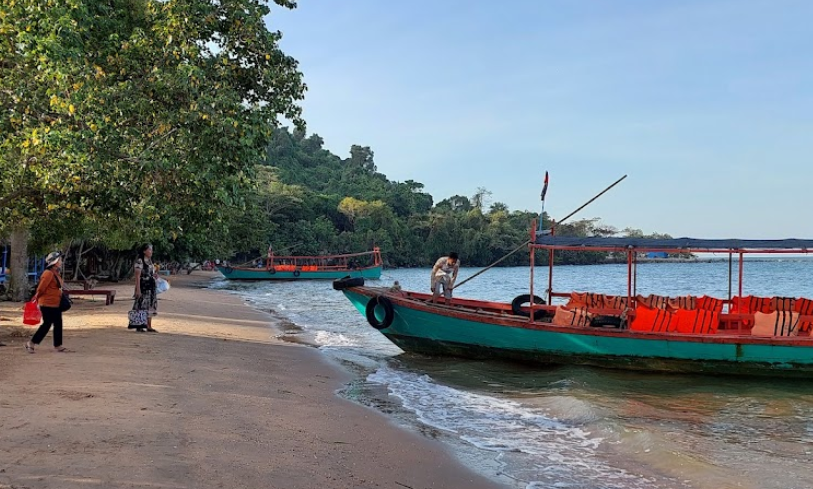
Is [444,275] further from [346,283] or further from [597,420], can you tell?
[597,420]

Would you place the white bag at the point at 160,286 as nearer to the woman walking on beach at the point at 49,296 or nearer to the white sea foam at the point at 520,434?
the woman walking on beach at the point at 49,296

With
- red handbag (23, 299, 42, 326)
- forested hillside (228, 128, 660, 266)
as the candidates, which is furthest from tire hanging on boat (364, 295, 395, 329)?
forested hillside (228, 128, 660, 266)

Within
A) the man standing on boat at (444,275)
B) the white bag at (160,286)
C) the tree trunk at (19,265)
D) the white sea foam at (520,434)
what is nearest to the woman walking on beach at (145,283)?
the white bag at (160,286)

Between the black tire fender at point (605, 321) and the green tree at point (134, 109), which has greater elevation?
the green tree at point (134, 109)

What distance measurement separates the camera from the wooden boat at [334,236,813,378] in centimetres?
1047

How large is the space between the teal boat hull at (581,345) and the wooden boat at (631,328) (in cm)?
2

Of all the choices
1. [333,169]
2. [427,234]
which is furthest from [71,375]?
[333,169]

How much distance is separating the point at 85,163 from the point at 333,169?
114006mm

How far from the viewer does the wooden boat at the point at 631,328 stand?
1047 cm

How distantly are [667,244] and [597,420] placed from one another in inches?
192

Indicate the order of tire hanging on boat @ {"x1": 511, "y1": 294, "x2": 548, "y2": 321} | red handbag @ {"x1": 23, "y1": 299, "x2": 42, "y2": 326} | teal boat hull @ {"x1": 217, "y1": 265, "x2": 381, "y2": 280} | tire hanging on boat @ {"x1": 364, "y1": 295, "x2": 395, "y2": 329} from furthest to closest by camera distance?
1. teal boat hull @ {"x1": 217, "y1": 265, "x2": 381, "y2": 280}
2. tire hanging on boat @ {"x1": 511, "y1": 294, "x2": 548, "y2": 321}
3. tire hanging on boat @ {"x1": 364, "y1": 295, "x2": 395, "y2": 329}
4. red handbag @ {"x1": 23, "y1": 299, "x2": 42, "y2": 326}

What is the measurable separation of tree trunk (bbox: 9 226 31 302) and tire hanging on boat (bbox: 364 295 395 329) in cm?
788

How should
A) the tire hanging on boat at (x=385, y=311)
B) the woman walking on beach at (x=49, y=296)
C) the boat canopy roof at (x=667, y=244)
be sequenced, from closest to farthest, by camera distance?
1. the woman walking on beach at (x=49, y=296)
2. the boat canopy roof at (x=667, y=244)
3. the tire hanging on boat at (x=385, y=311)

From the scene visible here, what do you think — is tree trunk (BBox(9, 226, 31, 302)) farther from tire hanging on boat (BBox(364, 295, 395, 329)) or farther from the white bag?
tire hanging on boat (BBox(364, 295, 395, 329))
